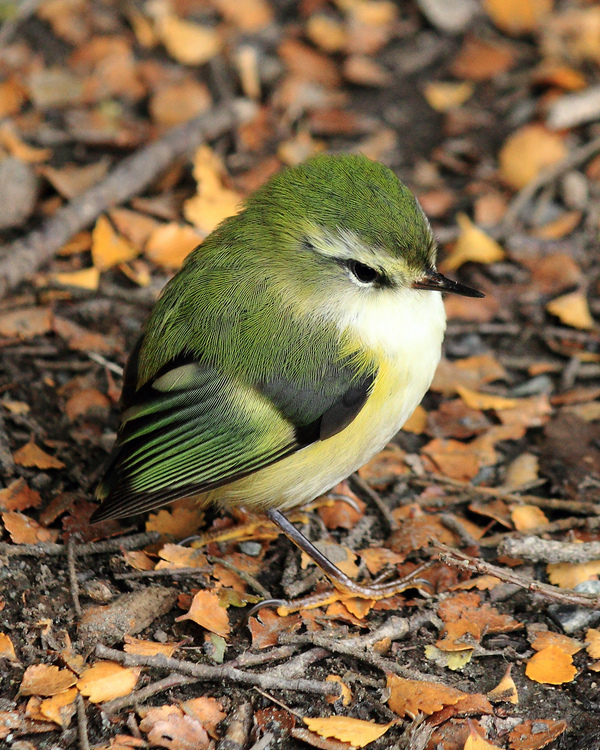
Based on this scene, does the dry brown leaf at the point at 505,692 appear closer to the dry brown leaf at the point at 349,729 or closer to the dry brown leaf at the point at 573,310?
the dry brown leaf at the point at 349,729

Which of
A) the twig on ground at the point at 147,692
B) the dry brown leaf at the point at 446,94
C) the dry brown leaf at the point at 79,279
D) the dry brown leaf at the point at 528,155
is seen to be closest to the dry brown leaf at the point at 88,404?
the dry brown leaf at the point at 79,279

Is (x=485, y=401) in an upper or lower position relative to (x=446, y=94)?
lower

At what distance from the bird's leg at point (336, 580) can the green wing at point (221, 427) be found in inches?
15.6

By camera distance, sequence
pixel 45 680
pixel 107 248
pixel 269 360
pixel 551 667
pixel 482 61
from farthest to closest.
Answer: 1. pixel 482 61
2. pixel 107 248
3. pixel 269 360
4. pixel 551 667
5. pixel 45 680

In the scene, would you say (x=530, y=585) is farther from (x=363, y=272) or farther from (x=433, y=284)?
(x=363, y=272)

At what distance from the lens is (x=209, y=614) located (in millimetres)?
3148

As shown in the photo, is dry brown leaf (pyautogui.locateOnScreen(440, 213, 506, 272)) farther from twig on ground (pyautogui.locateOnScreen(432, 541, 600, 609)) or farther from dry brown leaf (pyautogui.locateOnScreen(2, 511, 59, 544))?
dry brown leaf (pyautogui.locateOnScreen(2, 511, 59, 544))

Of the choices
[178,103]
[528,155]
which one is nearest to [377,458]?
[528,155]

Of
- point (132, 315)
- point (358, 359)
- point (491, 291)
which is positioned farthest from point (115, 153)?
point (358, 359)

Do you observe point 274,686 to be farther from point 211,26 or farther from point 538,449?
point 211,26

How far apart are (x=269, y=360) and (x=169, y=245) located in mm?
2032

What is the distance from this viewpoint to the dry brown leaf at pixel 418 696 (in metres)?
2.83

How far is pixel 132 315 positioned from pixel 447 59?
10.2ft

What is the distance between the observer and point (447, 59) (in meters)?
6.16
